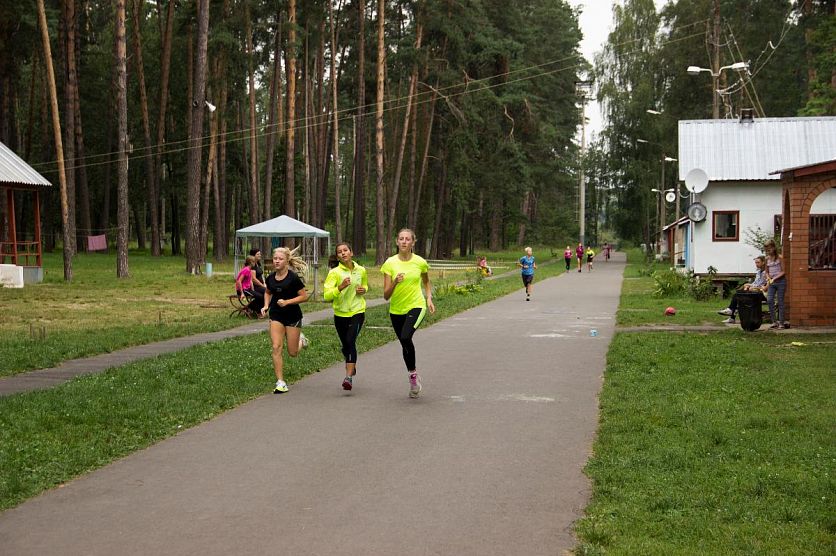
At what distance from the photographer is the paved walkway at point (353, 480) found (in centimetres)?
551

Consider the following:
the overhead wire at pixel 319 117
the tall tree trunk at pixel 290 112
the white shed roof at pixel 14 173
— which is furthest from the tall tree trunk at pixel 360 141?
the white shed roof at pixel 14 173

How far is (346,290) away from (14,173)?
26.7m

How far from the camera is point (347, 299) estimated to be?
37.4ft

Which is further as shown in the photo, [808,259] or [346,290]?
[808,259]

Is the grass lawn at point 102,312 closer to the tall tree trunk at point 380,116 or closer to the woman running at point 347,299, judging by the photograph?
the woman running at point 347,299

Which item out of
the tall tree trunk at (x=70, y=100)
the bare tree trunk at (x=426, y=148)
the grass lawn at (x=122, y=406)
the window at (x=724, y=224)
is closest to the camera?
the grass lawn at (x=122, y=406)

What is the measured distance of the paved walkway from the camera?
5.51m

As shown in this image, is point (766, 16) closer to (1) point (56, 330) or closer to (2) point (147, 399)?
(1) point (56, 330)

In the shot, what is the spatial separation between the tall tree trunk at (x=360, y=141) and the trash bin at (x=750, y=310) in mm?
36193

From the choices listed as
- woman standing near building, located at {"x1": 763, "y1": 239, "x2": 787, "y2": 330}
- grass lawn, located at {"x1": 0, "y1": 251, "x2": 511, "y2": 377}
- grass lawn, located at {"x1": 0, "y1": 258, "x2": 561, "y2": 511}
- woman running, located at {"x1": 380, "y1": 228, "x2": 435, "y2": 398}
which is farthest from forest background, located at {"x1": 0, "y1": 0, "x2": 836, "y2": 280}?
woman running, located at {"x1": 380, "y1": 228, "x2": 435, "y2": 398}

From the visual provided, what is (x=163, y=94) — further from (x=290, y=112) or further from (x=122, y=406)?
(x=122, y=406)

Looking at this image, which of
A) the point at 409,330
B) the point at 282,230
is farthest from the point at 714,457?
the point at 282,230

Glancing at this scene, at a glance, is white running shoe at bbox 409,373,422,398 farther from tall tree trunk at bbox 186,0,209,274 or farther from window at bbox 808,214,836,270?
tall tree trunk at bbox 186,0,209,274

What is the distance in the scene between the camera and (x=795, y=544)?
17.4ft
